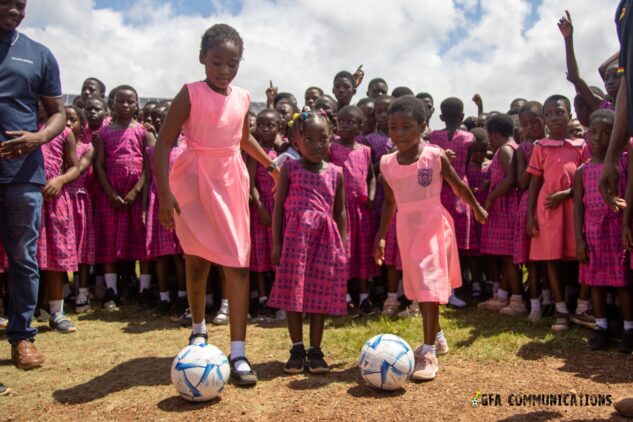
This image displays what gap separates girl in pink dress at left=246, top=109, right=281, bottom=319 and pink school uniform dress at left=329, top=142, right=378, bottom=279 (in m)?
0.72

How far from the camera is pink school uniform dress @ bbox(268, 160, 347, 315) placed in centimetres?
411

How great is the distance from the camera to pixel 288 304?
4.08m

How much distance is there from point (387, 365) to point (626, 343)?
2.13 meters

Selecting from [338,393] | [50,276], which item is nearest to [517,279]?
[338,393]

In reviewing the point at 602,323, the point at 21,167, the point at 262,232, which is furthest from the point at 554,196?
the point at 21,167

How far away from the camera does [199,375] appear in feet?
11.0

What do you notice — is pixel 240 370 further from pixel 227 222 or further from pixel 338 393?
pixel 227 222

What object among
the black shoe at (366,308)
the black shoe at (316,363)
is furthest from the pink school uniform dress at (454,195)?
the black shoe at (316,363)

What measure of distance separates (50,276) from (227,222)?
2.65 meters

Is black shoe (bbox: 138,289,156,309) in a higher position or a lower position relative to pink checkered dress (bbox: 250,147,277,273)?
lower

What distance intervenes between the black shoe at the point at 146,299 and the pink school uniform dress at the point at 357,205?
2.28 meters

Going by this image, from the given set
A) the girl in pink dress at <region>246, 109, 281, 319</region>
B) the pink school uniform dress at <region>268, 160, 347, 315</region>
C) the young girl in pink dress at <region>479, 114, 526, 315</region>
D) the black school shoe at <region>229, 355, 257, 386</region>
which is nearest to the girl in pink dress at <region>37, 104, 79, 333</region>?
the girl in pink dress at <region>246, 109, 281, 319</region>

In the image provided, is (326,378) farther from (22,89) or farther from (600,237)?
(22,89)

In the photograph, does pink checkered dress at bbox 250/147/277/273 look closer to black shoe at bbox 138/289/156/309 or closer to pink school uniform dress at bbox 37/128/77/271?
black shoe at bbox 138/289/156/309
